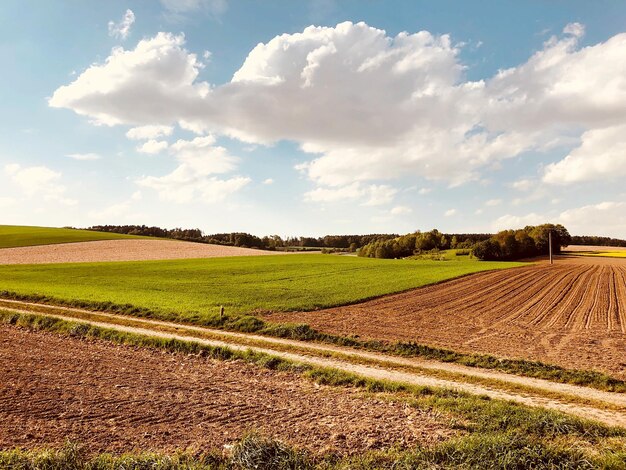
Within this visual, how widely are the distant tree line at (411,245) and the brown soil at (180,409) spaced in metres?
99.9

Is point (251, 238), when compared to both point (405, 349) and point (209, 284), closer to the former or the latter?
point (209, 284)

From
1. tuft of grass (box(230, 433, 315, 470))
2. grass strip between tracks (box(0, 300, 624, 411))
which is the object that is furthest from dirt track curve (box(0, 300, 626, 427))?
tuft of grass (box(230, 433, 315, 470))

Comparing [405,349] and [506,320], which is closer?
[405,349]

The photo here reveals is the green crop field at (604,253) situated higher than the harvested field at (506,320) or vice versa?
the green crop field at (604,253)

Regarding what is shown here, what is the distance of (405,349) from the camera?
769 inches

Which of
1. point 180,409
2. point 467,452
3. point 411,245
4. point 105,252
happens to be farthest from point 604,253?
point 180,409

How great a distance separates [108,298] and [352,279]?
82.0 feet

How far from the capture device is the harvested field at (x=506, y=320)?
19.8 metres

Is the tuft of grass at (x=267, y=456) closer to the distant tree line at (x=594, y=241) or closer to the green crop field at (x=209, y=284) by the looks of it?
the green crop field at (x=209, y=284)

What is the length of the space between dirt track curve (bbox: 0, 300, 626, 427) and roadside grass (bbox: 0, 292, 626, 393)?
1.94 ft

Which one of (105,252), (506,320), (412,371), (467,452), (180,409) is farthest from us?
(105,252)

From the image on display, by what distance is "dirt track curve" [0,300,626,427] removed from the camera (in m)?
13.0

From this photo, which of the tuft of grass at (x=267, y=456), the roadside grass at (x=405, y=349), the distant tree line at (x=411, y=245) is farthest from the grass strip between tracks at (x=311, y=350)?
the distant tree line at (x=411, y=245)

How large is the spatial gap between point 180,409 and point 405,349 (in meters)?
10.9
